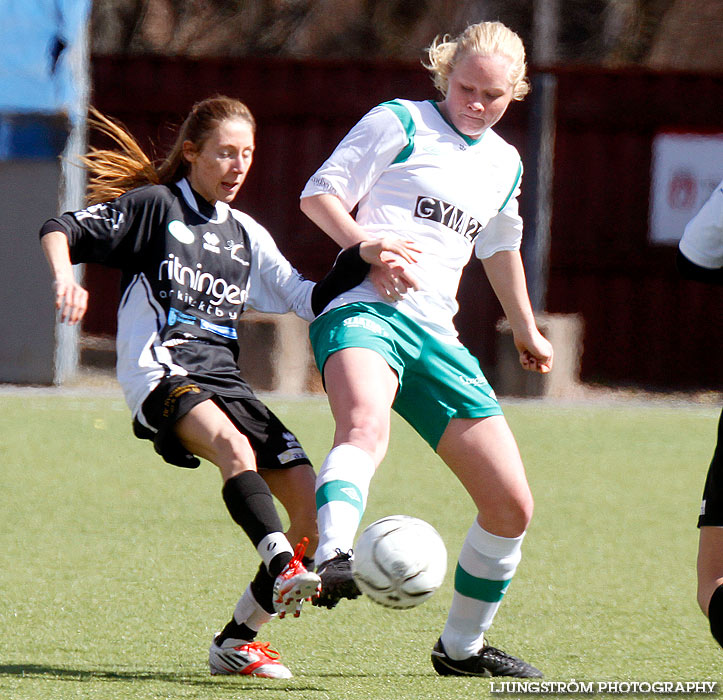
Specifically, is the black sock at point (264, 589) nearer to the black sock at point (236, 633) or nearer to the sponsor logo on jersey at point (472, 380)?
the black sock at point (236, 633)

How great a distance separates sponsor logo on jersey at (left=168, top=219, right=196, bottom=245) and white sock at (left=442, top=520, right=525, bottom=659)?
49.6 inches

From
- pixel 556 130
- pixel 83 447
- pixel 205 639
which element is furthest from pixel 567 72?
pixel 205 639

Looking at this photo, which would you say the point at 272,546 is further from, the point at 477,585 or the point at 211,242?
the point at 211,242

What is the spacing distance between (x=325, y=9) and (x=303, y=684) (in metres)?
20.7

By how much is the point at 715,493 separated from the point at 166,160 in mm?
2173

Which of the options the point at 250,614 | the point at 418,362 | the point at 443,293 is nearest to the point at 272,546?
the point at 250,614

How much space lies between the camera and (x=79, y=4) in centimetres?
1323

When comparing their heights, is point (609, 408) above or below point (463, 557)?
below

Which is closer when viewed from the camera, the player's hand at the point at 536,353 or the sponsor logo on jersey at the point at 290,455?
the sponsor logo on jersey at the point at 290,455

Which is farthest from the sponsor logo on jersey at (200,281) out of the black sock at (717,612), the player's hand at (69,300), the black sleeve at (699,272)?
the black sock at (717,612)

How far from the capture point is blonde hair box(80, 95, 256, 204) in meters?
4.45

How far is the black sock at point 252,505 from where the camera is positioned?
12.9 feet

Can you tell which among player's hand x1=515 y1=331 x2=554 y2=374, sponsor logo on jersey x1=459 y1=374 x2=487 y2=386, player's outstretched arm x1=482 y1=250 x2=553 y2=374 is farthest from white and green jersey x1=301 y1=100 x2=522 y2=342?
player's hand x1=515 y1=331 x2=554 y2=374

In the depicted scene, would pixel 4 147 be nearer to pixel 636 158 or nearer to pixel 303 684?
pixel 636 158
